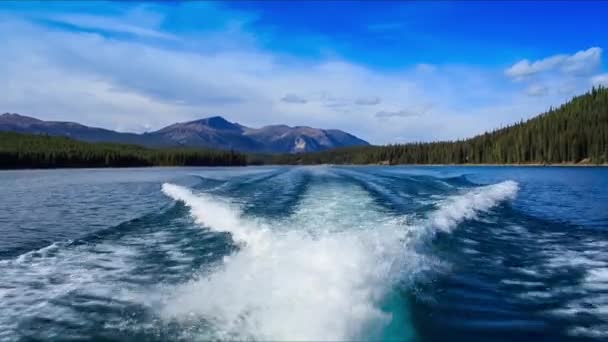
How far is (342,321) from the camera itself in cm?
554

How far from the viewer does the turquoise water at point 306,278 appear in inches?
235

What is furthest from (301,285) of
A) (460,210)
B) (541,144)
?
(541,144)

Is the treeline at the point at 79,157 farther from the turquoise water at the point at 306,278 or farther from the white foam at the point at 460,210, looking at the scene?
the white foam at the point at 460,210

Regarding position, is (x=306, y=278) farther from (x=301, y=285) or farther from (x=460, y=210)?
(x=460, y=210)

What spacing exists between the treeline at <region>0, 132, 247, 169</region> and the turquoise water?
99791 mm

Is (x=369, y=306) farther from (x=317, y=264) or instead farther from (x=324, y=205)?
(x=324, y=205)

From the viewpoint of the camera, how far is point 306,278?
6.95 metres

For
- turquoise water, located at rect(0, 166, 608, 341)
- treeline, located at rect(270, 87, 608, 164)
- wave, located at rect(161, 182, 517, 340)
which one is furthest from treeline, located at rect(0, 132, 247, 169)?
wave, located at rect(161, 182, 517, 340)

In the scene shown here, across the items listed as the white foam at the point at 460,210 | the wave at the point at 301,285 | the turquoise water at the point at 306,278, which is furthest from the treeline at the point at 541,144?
the wave at the point at 301,285

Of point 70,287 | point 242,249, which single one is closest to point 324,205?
point 242,249

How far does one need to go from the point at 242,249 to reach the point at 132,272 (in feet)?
8.73

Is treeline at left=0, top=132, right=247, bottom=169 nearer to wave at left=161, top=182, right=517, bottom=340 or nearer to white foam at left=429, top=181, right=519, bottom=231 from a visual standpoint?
white foam at left=429, top=181, right=519, bottom=231

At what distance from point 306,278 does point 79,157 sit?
400ft

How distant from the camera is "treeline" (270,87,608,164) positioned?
95250 millimetres
